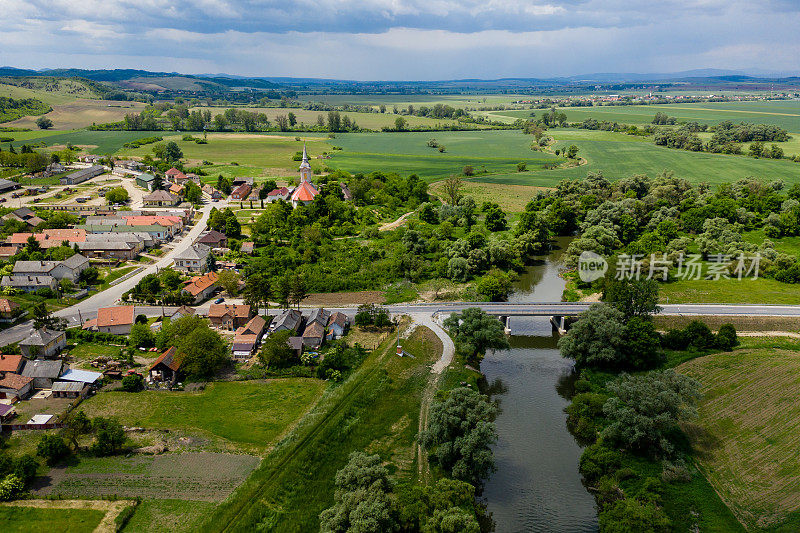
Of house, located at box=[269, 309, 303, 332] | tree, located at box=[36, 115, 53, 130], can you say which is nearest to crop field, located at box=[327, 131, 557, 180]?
house, located at box=[269, 309, 303, 332]

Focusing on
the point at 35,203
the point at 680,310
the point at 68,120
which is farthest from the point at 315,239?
the point at 68,120

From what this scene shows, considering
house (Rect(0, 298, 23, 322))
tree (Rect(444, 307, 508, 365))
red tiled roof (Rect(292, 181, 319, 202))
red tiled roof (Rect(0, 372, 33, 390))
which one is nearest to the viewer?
red tiled roof (Rect(0, 372, 33, 390))

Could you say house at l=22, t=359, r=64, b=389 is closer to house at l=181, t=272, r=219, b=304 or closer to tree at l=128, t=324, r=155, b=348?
tree at l=128, t=324, r=155, b=348

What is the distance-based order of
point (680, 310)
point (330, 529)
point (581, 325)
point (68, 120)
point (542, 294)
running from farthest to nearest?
point (68, 120) < point (542, 294) < point (680, 310) < point (581, 325) < point (330, 529)

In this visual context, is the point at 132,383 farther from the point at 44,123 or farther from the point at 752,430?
the point at 44,123

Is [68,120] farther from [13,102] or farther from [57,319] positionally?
[57,319]

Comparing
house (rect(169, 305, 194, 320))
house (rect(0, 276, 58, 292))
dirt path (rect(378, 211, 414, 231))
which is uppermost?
dirt path (rect(378, 211, 414, 231))

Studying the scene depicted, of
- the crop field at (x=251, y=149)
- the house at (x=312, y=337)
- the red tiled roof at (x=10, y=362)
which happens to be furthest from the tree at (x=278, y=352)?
the crop field at (x=251, y=149)
